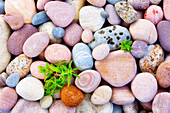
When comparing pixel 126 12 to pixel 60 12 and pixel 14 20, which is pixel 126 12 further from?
pixel 14 20

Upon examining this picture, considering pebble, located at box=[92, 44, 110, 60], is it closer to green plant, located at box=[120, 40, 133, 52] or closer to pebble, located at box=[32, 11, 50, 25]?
green plant, located at box=[120, 40, 133, 52]

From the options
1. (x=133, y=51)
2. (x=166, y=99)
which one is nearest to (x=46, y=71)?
(x=133, y=51)

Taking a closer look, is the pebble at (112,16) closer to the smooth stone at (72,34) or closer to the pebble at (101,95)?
the smooth stone at (72,34)

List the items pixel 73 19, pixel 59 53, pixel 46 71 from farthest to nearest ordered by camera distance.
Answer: pixel 73 19 < pixel 59 53 < pixel 46 71

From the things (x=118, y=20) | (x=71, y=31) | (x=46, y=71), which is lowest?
(x=46, y=71)

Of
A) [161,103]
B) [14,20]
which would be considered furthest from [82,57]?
[161,103]

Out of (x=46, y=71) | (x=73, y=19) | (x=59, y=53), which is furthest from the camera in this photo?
(x=73, y=19)

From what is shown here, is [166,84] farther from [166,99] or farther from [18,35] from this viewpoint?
[18,35]
